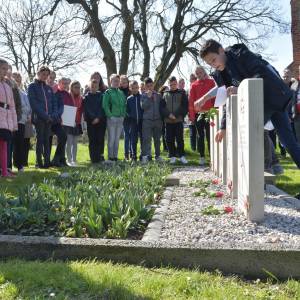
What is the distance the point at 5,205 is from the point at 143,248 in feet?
6.37

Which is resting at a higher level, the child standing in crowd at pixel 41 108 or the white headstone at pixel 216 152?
the child standing in crowd at pixel 41 108

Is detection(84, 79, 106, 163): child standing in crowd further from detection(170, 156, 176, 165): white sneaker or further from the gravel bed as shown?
the gravel bed

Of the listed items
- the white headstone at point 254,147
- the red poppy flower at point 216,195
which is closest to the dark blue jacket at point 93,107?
the red poppy flower at point 216,195

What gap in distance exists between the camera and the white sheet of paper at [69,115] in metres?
10.5

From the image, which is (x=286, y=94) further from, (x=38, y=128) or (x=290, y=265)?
(x=38, y=128)

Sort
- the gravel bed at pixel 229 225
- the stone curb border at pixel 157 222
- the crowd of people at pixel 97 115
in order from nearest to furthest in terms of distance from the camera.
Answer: the gravel bed at pixel 229 225
the stone curb border at pixel 157 222
the crowd of people at pixel 97 115

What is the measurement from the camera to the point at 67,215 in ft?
14.8

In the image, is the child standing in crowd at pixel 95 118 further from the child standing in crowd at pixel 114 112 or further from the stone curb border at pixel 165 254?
the stone curb border at pixel 165 254

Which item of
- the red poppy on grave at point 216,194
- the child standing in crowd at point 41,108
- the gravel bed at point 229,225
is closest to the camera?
the gravel bed at point 229,225

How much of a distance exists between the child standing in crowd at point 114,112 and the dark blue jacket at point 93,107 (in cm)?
14

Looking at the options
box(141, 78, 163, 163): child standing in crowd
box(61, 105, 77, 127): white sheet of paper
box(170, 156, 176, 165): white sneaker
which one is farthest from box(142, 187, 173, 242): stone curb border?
box(141, 78, 163, 163): child standing in crowd

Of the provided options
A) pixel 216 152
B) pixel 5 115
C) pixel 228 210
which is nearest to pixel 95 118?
pixel 5 115

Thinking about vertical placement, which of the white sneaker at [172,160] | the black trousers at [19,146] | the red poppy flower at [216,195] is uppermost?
the black trousers at [19,146]

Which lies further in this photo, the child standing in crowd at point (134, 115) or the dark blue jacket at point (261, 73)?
the child standing in crowd at point (134, 115)
